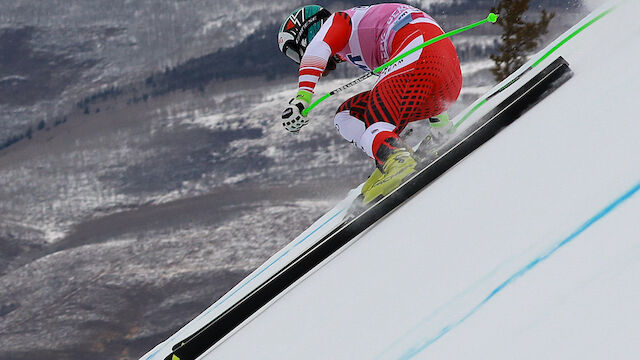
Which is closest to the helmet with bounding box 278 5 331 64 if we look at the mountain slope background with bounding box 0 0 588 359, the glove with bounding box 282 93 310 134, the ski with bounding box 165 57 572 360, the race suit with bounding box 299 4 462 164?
the race suit with bounding box 299 4 462 164

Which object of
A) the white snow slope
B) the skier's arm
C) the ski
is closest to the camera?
the white snow slope

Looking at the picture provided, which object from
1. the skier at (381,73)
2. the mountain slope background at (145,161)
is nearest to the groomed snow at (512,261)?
the skier at (381,73)

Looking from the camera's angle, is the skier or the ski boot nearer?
the ski boot

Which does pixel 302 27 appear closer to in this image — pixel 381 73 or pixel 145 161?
pixel 381 73

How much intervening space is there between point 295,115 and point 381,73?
548 mm

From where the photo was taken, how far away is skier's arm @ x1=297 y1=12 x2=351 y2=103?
11.8ft

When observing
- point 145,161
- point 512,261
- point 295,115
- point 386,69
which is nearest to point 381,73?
point 386,69

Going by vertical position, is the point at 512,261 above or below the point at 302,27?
below

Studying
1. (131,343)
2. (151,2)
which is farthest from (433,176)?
(151,2)

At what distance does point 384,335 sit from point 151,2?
2671 inches

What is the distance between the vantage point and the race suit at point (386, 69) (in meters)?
3.47

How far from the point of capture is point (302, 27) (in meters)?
3.94

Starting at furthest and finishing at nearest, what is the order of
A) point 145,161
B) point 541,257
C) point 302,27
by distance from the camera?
point 145,161
point 302,27
point 541,257

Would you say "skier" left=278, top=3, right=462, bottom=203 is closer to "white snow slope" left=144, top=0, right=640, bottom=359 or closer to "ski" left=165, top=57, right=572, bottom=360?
"ski" left=165, top=57, right=572, bottom=360
